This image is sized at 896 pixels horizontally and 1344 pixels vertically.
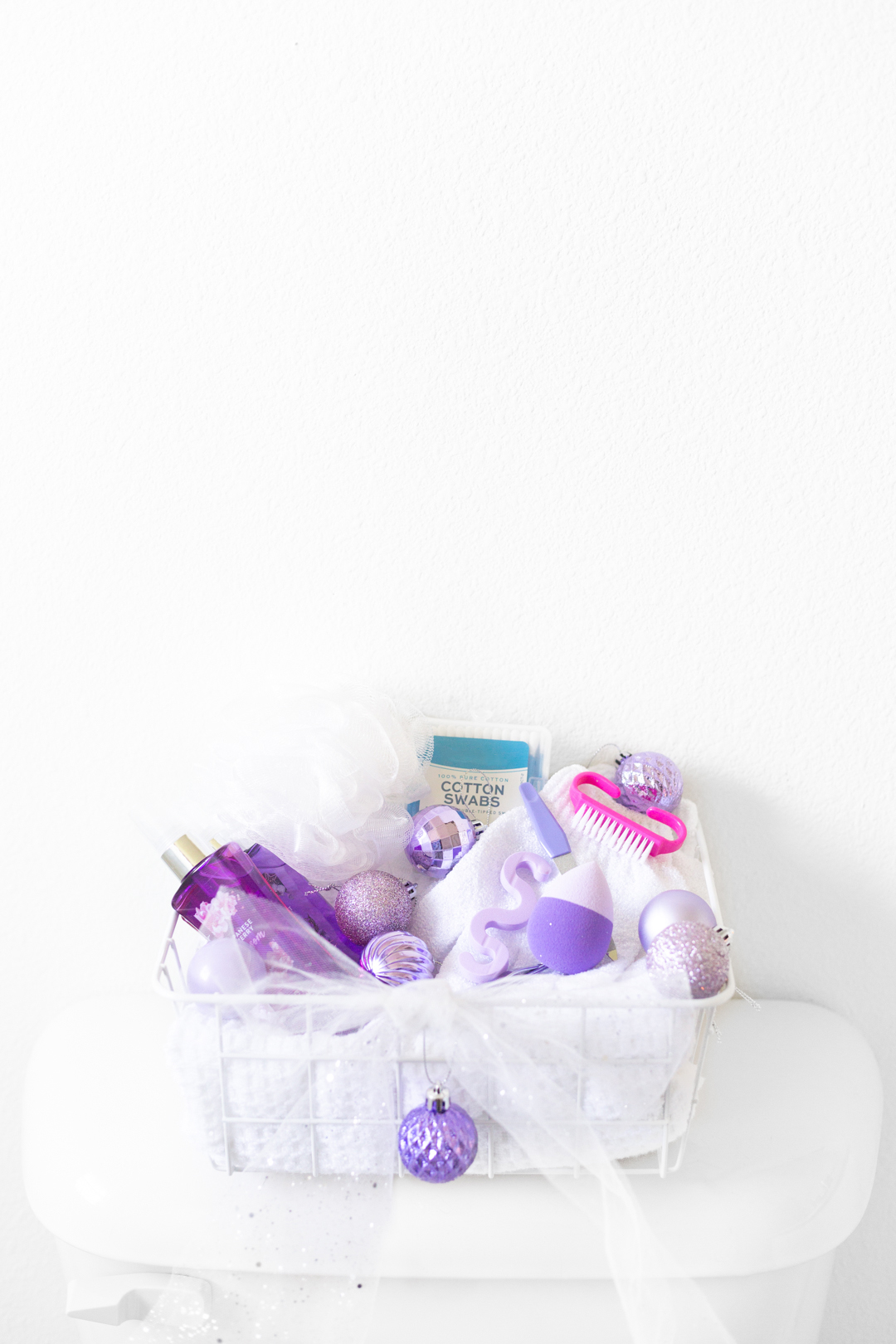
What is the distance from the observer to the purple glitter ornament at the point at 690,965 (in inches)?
20.6

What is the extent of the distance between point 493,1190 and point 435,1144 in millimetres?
97

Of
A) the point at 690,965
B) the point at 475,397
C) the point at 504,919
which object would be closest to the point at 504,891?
the point at 504,919

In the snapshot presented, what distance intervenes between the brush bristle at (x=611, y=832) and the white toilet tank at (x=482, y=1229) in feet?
0.55

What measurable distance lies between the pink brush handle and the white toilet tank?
162mm

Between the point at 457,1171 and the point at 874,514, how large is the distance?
477mm

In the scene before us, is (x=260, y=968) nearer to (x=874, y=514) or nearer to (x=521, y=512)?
(x=521, y=512)

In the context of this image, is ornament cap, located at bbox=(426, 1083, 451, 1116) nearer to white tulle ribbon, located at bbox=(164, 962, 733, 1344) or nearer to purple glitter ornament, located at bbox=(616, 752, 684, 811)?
white tulle ribbon, located at bbox=(164, 962, 733, 1344)

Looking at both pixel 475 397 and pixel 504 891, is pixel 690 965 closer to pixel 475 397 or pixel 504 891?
pixel 504 891

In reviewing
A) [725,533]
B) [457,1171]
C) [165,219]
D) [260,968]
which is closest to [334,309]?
[165,219]

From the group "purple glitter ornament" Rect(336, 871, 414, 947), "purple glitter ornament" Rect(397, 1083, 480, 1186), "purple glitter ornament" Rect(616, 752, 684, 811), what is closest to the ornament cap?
"purple glitter ornament" Rect(397, 1083, 480, 1186)

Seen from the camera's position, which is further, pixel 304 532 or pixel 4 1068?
pixel 4 1068

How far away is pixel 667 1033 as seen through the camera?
52cm

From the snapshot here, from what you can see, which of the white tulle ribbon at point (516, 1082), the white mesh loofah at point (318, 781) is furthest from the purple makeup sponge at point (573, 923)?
the white mesh loofah at point (318, 781)

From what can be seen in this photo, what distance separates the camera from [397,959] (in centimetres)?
58
